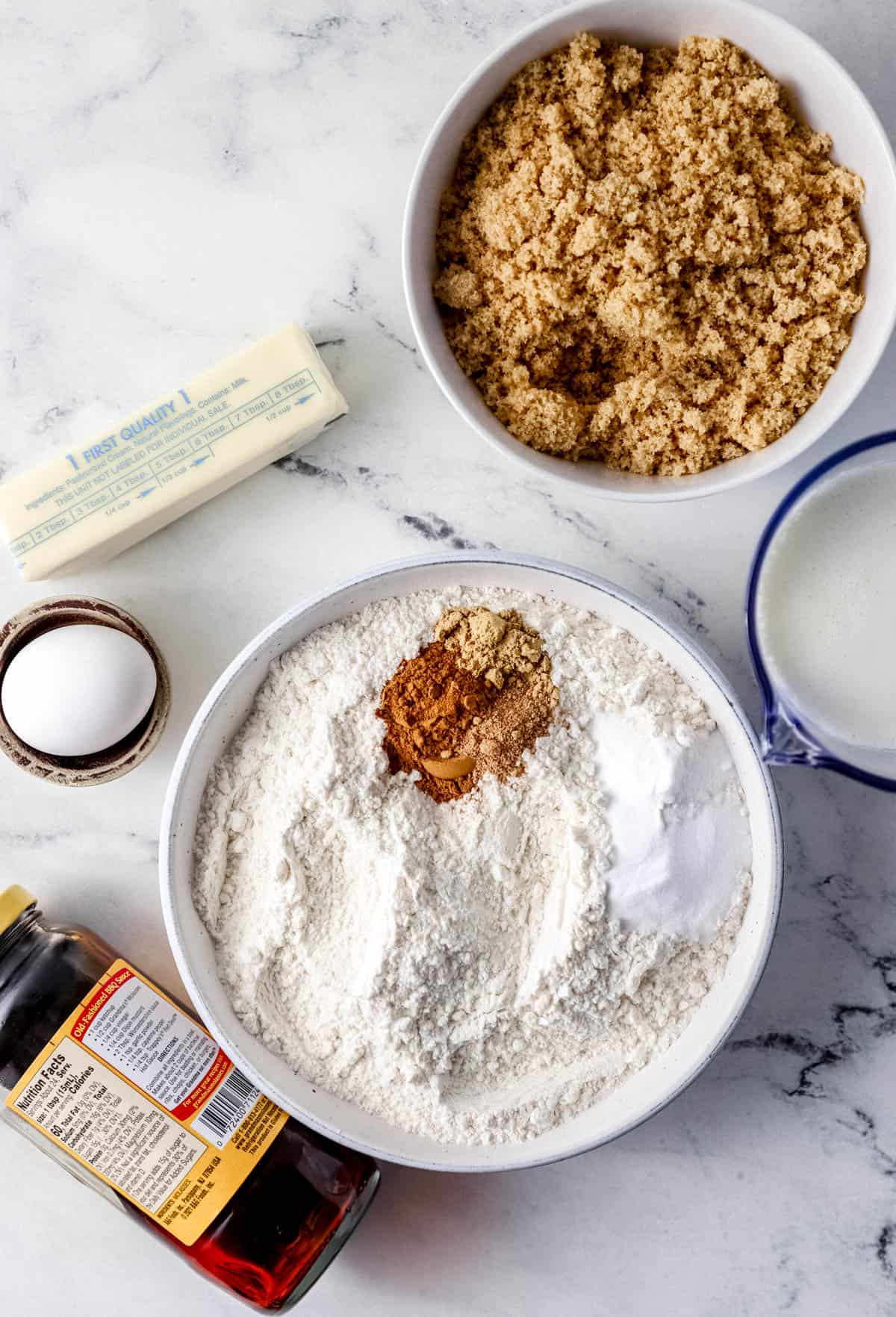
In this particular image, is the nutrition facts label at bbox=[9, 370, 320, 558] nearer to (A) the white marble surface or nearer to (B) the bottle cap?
(A) the white marble surface

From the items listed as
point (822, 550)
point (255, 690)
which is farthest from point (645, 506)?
point (255, 690)

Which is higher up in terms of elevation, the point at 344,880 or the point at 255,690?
the point at 255,690

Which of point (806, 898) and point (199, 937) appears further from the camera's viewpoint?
point (806, 898)

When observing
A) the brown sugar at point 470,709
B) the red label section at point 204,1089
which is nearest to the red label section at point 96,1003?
the red label section at point 204,1089

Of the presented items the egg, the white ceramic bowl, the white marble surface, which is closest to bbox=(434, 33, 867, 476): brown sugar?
the white ceramic bowl

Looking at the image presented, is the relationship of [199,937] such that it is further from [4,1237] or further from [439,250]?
[439,250]

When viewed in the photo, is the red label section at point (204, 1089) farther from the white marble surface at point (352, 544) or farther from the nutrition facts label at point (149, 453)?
the nutrition facts label at point (149, 453)
